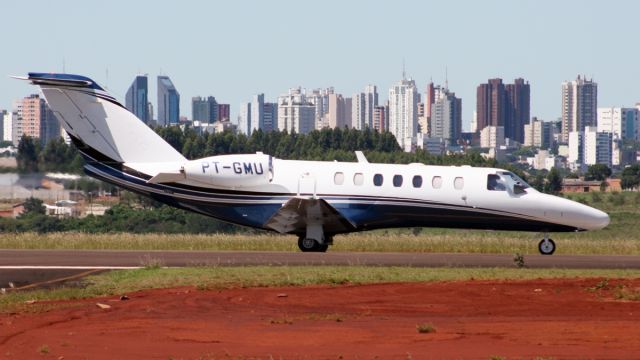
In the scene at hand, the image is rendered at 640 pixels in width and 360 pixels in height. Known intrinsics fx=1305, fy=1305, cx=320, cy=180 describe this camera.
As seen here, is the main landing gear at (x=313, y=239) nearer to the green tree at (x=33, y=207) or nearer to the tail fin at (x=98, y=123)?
the tail fin at (x=98, y=123)

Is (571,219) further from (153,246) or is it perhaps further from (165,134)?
(165,134)

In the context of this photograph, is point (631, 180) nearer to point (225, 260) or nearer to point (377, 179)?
point (377, 179)

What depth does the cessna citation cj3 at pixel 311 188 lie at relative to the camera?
32.2 meters

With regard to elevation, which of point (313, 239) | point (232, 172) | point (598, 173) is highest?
point (598, 173)

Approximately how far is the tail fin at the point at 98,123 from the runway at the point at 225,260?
8.45 ft

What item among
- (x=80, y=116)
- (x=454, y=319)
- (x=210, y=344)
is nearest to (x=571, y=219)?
(x=80, y=116)

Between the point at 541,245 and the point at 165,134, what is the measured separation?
135 feet

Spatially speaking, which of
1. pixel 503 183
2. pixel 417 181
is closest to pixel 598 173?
pixel 503 183

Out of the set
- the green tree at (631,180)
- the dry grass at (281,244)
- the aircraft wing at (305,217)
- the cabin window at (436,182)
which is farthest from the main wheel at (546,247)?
the green tree at (631,180)

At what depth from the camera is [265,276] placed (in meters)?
23.1

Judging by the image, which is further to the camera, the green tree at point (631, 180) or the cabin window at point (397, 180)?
the green tree at point (631, 180)

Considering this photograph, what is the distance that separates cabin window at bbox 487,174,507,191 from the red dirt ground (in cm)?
1052

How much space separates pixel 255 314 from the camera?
18219 millimetres

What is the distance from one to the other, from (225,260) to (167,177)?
4611 millimetres
